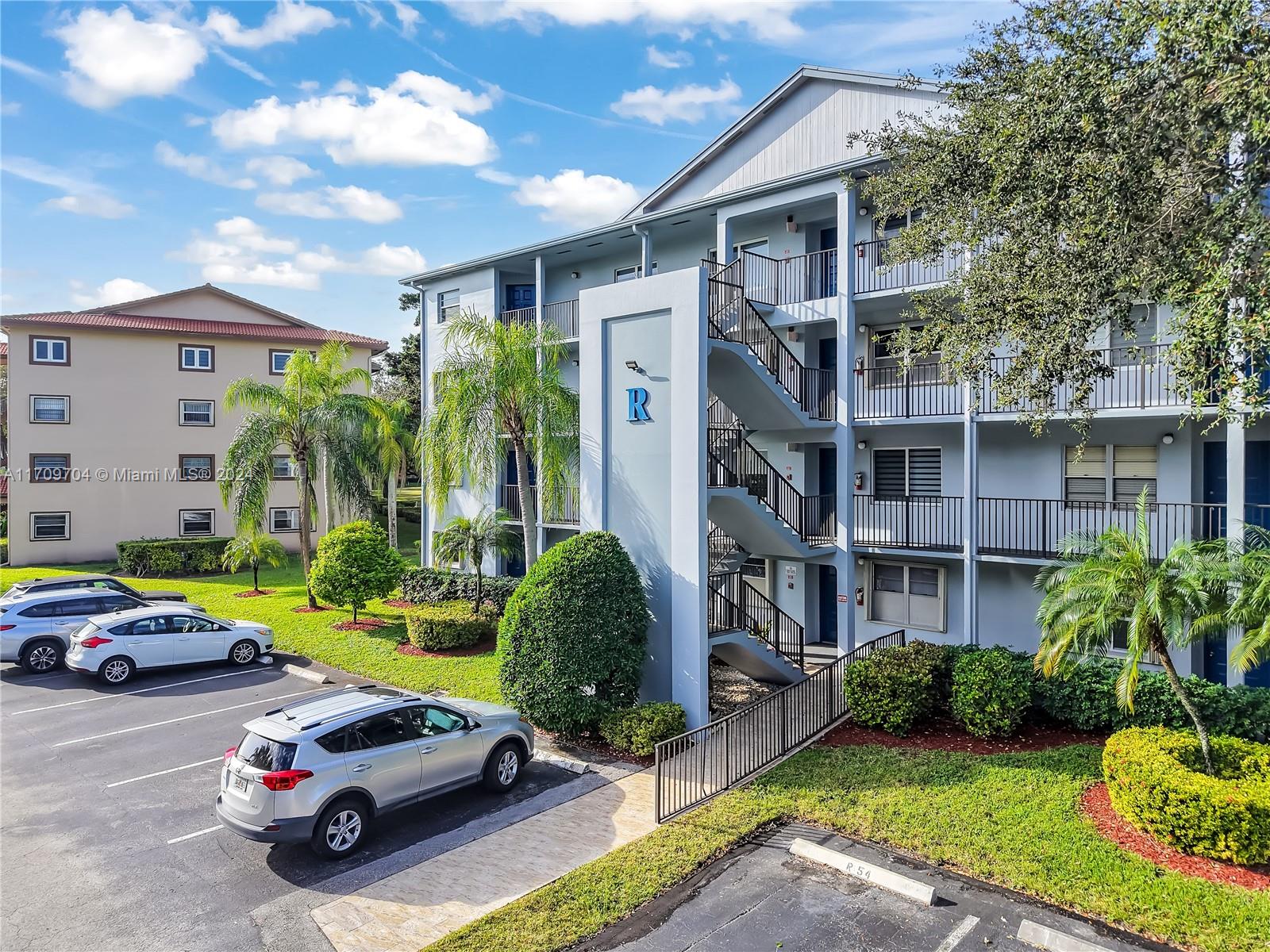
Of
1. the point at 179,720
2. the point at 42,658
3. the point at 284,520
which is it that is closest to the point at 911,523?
the point at 179,720

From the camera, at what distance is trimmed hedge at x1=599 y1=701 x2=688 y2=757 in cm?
1185

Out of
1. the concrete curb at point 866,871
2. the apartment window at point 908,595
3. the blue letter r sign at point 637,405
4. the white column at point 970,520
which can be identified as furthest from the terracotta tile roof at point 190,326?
the concrete curb at point 866,871

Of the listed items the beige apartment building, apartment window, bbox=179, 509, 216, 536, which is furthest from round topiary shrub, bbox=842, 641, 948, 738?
apartment window, bbox=179, 509, 216, 536

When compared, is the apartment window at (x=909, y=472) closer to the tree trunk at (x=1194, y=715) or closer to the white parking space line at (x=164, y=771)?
the tree trunk at (x=1194, y=715)

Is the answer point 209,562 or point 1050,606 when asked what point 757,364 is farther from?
point 209,562

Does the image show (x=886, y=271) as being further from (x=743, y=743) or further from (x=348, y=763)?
(x=348, y=763)

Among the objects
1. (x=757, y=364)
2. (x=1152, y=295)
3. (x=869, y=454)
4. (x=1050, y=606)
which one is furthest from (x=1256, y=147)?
(x=869, y=454)

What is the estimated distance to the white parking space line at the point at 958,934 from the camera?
7.14 meters

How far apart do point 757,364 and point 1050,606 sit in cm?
650

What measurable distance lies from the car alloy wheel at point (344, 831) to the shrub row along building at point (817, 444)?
18.3 feet

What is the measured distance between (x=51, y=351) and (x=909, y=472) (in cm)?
3468

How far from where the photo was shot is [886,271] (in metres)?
16.5

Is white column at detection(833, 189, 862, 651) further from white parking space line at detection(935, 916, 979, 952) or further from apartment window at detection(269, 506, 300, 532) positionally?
apartment window at detection(269, 506, 300, 532)

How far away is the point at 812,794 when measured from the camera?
10234 mm
